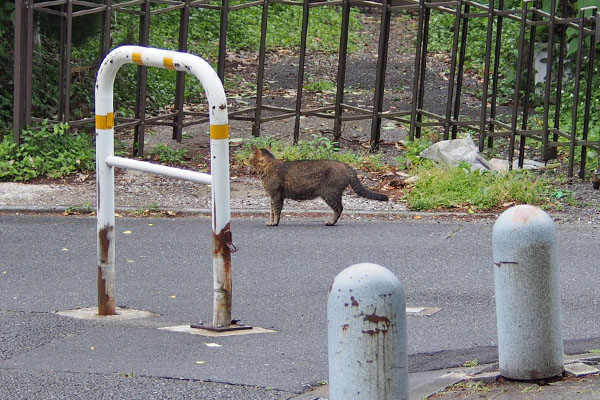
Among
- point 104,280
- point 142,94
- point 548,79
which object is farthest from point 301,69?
point 104,280

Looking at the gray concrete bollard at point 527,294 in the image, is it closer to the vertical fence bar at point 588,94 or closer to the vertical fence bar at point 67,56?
the vertical fence bar at point 588,94

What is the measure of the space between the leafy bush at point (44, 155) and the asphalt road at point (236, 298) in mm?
1449

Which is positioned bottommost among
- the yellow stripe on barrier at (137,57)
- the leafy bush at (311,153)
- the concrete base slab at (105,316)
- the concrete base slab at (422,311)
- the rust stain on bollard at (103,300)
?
the concrete base slab at (105,316)

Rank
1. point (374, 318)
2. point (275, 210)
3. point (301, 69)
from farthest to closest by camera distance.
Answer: point (301, 69)
point (275, 210)
point (374, 318)

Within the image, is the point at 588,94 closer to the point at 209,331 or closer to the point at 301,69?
the point at 301,69

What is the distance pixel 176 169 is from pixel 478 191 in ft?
18.2

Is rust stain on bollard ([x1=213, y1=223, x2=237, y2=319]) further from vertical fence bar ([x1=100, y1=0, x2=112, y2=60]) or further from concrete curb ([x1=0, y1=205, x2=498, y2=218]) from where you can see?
vertical fence bar ([x1=100, y1=0, x2=112, y2=60])

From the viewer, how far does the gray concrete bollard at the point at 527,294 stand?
16.5 ft

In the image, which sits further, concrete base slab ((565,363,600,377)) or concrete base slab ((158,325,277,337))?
concrete base slab ((158,325,277,337))

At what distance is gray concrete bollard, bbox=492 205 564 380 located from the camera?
5035mm

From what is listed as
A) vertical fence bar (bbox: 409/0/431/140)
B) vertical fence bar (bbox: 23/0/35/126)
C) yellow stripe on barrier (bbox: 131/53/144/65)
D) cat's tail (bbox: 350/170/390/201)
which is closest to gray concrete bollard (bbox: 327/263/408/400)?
yellow stripe on barrier (bbox: 131/53/144/65)

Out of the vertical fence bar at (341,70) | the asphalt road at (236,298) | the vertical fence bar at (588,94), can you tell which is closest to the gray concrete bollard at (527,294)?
the asphalt road at (236,298)

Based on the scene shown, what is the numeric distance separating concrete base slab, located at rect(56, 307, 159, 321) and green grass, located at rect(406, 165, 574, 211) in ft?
15.3

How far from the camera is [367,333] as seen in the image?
4.15 metres
